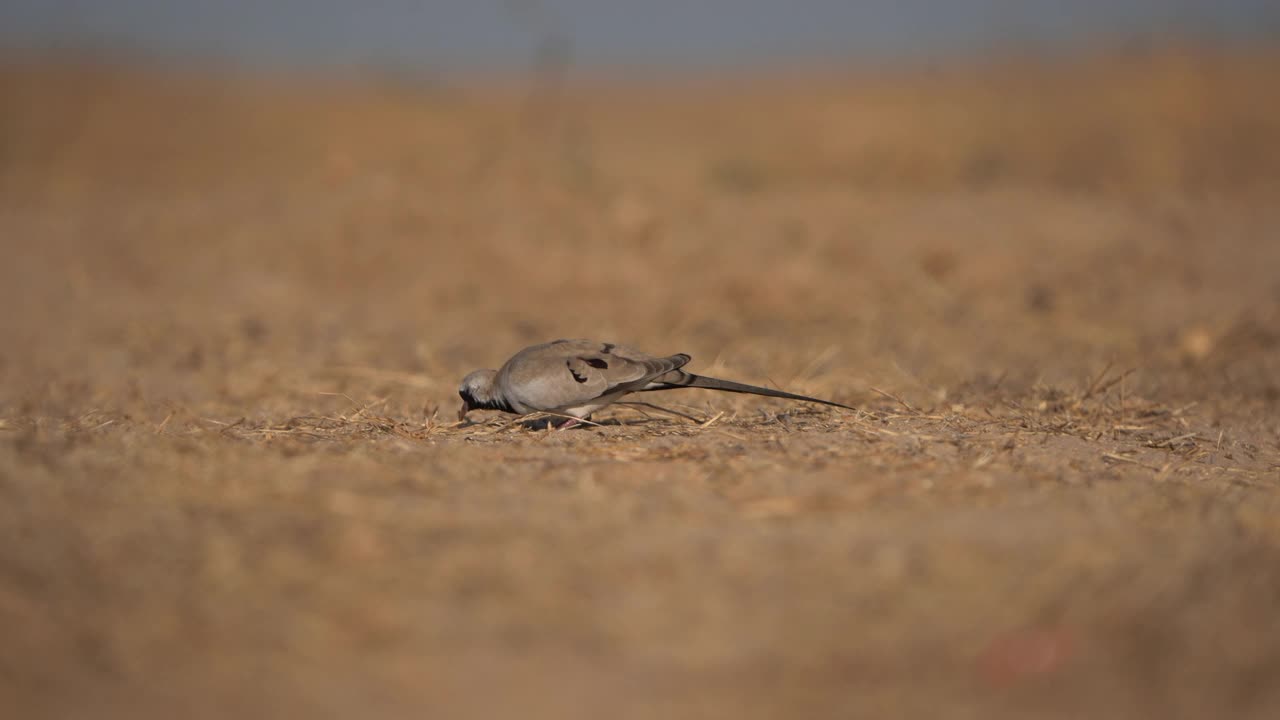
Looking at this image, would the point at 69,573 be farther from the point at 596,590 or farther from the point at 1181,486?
the point at 1181,486

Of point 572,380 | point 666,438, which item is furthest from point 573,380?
point 666,438

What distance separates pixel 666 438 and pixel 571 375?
1.33ft

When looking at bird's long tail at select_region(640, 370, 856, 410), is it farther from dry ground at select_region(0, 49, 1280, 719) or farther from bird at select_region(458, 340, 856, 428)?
dry ground at select_region(0, 49, 1280, 719)

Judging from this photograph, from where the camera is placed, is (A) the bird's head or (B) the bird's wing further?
(A) the bird's head

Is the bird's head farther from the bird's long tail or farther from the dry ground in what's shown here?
the bird's long tail

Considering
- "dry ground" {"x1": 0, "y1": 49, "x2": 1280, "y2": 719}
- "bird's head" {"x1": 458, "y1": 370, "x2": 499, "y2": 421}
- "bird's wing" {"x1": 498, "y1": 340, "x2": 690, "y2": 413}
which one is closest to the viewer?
"dry ground" {"x1": 0, "y1": 49, "x2": 1280, "y2": 719}

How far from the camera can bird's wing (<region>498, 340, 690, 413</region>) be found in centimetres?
447

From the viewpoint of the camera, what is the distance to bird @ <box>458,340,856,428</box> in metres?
4.48

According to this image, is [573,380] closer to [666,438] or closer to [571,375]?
[571,375]

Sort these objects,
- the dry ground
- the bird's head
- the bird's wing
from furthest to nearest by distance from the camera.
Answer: the bird's head, the bird's wing, the dry ground

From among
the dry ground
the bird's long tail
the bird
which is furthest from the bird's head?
the bird's long tail

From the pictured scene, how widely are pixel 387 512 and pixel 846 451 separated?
5.16 ft

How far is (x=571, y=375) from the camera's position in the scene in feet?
14.8

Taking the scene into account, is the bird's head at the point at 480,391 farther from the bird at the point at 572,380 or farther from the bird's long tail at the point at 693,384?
the bird's long tail at the point at 693,384
